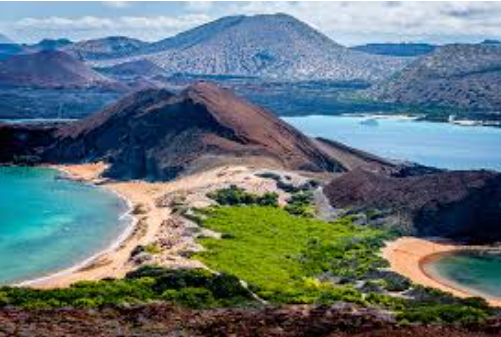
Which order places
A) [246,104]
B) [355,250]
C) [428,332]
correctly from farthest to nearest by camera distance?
[246,104] < [355,250] < [428,332]

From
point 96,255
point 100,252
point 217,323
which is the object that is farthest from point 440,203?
point 217,323

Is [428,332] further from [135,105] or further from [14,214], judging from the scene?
[135,105]

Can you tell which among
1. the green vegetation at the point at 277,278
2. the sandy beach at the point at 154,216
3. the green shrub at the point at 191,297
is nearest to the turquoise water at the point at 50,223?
the sandy beach at the point at 154,216

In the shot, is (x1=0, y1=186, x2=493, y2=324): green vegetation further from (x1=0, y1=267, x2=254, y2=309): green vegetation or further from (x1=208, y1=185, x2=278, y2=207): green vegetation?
(x1=208, y1=185, x2=278, y2=207): green vegetation

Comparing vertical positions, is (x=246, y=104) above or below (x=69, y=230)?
above

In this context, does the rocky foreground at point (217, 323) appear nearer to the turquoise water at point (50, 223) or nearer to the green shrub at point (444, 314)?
the green shrub at point (444, 314)

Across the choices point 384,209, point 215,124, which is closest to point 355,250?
point 384,209
